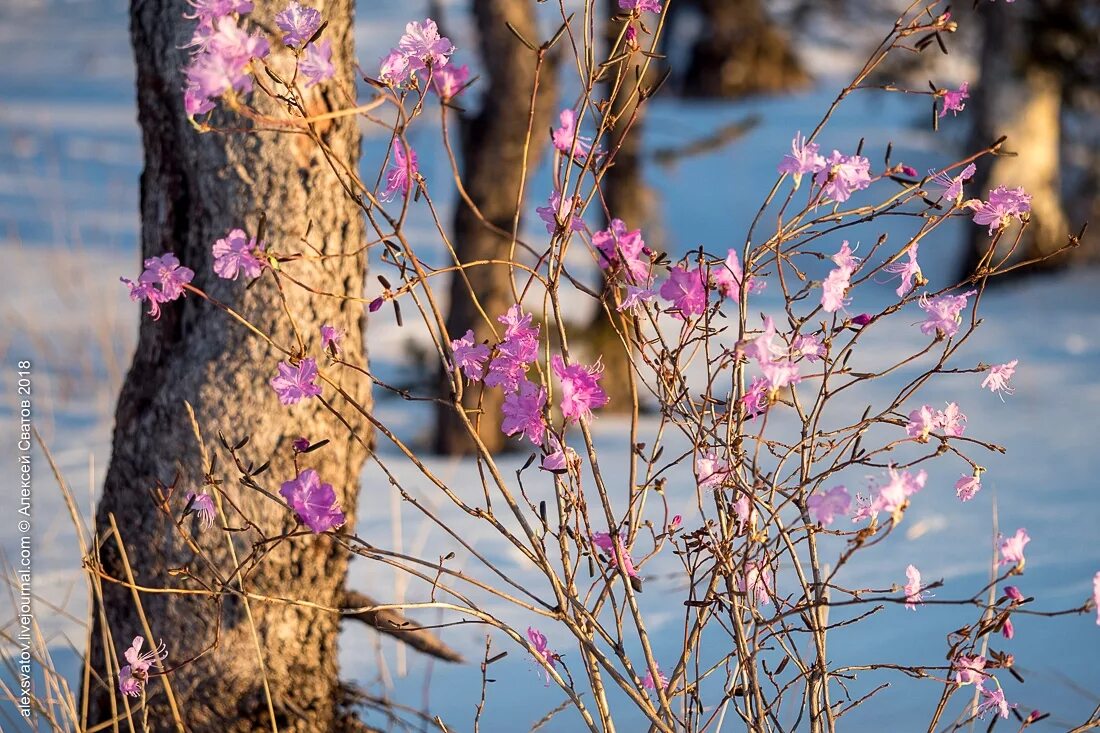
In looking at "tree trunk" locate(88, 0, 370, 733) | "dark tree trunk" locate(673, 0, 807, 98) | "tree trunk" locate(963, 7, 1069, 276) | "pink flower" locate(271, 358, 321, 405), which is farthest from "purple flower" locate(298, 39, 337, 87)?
"dark tree trunk" locate(673, 0, 807, 98)

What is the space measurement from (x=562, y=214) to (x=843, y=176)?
1.01 feet

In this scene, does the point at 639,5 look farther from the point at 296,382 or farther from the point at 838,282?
the point at 296,382

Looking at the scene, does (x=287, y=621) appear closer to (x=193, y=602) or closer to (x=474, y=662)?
(x=193, y=602)

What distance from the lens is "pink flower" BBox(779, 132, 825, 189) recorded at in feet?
3.79

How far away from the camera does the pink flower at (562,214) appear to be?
1196 millimetres

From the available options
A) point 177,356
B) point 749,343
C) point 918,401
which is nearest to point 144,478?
point 177,356

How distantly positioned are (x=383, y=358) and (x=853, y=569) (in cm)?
418

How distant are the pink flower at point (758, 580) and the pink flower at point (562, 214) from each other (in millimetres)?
431

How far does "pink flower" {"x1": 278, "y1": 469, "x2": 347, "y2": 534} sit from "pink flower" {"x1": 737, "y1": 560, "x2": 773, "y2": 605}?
47cm

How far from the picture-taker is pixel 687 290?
4.00ft

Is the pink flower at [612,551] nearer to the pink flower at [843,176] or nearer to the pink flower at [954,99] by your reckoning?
the pink flower at [843,176]

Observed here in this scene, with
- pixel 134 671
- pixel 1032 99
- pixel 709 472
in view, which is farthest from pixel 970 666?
pixel 1032 99

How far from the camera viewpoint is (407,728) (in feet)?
6.85

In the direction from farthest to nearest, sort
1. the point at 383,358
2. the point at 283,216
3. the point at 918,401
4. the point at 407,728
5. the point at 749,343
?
the point at 383,358, the point at 918,401, the point at 407,728, the point at 283,216, the point at 749,343
